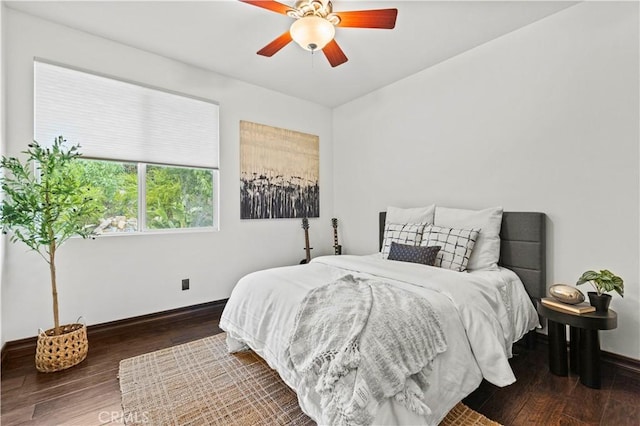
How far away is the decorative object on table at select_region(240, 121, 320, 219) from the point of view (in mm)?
3602

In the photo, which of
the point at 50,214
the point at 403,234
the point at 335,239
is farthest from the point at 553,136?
the point at 50,214

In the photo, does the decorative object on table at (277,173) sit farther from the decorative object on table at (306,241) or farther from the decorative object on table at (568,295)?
the decorative object on table at (568,295)

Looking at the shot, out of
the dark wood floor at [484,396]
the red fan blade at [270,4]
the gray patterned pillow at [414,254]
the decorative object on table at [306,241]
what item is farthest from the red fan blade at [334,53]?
the dark wood floor at [484,396]

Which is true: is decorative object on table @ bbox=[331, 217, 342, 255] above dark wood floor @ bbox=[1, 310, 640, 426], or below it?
above

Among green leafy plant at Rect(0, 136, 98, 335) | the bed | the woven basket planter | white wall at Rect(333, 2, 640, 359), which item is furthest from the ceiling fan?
the woven basket planter

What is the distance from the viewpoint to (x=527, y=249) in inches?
94.7

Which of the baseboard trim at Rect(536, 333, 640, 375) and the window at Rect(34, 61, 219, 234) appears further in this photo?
the window at Rect(34, 61, 219, 234)

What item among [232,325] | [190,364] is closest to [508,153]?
[232,325]

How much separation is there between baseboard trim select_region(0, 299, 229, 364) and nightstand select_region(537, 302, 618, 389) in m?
3.08

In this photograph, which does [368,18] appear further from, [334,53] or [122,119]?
[122,119]

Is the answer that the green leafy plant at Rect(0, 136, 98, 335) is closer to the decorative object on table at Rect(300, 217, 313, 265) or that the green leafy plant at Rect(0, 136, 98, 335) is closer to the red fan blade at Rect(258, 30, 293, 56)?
the red fan blade at Rect(258, 30, 293, 56)

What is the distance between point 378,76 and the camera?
3.41 metres

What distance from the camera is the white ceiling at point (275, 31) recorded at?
2.25 m

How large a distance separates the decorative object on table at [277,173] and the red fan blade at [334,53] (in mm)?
1609
